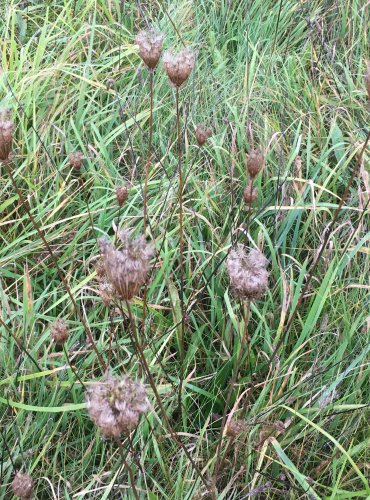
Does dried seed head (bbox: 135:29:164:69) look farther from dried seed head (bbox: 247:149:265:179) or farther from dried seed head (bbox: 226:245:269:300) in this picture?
dried seed head (bbox: 226:245:269:300)

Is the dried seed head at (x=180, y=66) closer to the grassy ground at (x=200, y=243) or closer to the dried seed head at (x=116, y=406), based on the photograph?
the grassy ground at (x=200, y=243)

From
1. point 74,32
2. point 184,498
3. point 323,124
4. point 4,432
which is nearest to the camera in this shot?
point 184,498

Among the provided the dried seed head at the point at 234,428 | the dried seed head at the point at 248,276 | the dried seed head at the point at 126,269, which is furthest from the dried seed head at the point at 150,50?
the dried seed head at the point at 234,428

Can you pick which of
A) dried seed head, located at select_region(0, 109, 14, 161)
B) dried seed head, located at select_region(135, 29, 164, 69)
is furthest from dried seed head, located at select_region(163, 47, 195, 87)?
dried seed head, located at select_region(0, 109, 14, 161)

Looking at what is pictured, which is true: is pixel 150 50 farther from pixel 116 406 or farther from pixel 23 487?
pixel 23 487

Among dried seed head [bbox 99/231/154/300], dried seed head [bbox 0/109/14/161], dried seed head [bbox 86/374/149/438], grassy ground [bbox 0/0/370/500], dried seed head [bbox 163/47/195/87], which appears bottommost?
grassy ground [bbox 0/0/370/500]

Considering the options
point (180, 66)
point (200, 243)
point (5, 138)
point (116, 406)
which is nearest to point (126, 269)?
point (116, 406)

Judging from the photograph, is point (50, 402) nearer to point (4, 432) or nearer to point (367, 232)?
point (4, 432)

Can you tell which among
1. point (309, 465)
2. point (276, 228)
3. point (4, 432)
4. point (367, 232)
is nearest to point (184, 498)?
point (309, 465)
